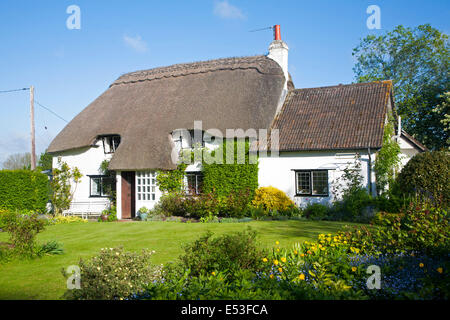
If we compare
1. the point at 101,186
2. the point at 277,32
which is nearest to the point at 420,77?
the point at 277,32

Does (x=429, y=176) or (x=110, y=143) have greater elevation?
(x=110, y=143)

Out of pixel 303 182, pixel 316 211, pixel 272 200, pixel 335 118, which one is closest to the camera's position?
pixel 316 211

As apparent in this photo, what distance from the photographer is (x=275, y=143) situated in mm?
17219

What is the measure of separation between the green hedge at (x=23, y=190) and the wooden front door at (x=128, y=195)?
15.5 ft

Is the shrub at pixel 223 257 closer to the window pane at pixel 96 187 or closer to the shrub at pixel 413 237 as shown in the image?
the shrub at pixel 413 237

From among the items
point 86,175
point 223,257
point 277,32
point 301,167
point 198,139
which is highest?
point 277,32

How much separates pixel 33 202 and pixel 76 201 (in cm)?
214

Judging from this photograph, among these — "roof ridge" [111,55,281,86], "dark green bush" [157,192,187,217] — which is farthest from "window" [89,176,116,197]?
"roof ridge" [111,55,281,86]

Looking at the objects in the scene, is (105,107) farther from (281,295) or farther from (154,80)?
(281,295)

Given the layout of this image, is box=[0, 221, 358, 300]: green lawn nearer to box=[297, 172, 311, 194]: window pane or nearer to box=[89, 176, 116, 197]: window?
box=[297, 172, 311, 194]: window pane

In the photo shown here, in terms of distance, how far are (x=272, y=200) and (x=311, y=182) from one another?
206 centimetres

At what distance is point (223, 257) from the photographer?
18.5 ft

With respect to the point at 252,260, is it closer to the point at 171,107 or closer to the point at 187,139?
the point at 187,139

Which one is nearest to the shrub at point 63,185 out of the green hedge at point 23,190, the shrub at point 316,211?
the green hedge at point 23,190
